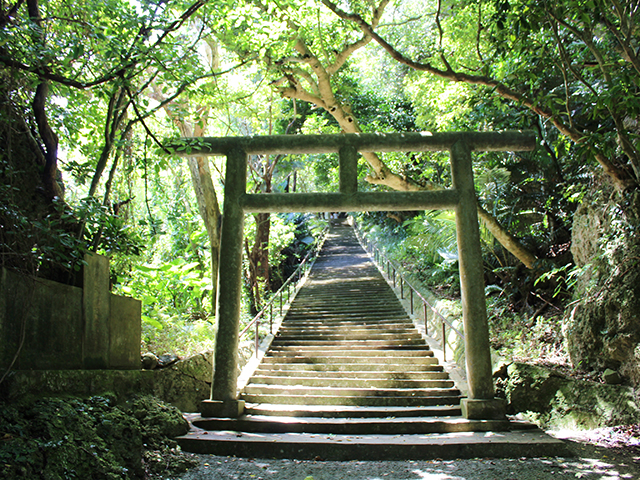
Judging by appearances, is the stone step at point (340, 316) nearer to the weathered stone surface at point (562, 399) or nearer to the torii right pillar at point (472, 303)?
the weathered stone surface at point (562, 399)

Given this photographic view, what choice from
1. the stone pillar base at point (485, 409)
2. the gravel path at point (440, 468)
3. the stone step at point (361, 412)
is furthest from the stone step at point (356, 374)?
the gravel path at point (440, 468)

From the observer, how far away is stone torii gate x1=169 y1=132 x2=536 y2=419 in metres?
5.69

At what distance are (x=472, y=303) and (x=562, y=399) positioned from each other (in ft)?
5.69

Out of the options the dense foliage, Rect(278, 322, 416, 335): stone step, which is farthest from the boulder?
Rect(278, 322, 416, 335): stone step

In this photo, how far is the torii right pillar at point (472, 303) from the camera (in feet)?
18.3

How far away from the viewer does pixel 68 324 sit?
4148mm

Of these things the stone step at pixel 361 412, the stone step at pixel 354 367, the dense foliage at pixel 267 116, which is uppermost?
the dense foliage at pixel 267 116

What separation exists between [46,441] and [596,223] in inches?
276

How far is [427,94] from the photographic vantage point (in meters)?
10.6

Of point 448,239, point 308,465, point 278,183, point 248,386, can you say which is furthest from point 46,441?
point 278,183

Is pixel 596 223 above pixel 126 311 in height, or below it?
above

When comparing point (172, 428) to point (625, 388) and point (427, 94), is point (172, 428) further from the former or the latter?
point (427, 94)

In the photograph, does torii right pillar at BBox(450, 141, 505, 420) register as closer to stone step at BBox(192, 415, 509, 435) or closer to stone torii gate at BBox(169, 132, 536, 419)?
stone torii gate at BBox(169, 132, 536, 419)

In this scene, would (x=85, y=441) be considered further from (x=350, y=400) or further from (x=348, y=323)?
(x=348, y=323)
